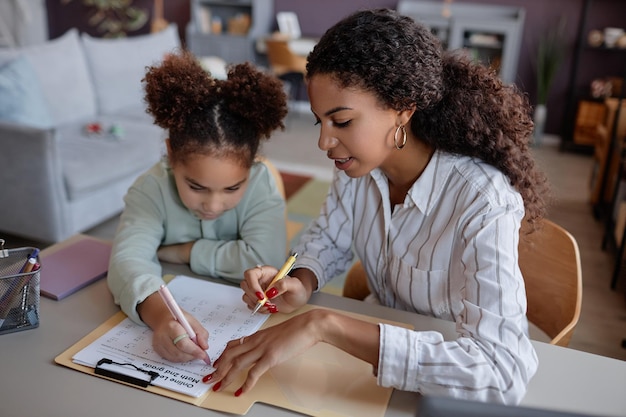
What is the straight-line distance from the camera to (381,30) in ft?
3.04

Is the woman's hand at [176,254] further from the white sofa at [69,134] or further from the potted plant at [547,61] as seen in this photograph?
the potted plant at [547,61]

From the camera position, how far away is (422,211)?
3.54 ft

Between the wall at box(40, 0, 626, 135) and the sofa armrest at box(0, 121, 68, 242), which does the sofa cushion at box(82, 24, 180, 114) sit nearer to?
the sofa armrest at box(0, 121, 68, 242)

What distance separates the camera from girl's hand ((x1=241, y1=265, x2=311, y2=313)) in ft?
3.30

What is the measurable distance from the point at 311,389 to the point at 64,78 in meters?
3.13

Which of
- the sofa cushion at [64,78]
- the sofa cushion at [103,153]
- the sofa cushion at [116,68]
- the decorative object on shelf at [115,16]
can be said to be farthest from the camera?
the decorative object on shelf at [115,16]

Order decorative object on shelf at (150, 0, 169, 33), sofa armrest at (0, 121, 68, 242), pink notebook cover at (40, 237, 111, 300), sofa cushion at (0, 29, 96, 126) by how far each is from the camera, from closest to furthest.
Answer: pink notebook cover at (40, 237, 111, 300)
sofa armrest at (0, 121, 68, 242)
sofa cushion at (0, 29, 96, 126)
decorative object on shelf at (150, 0, 169, 33)

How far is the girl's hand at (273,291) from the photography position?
1.01 metres

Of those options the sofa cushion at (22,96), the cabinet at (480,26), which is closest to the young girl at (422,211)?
the sofa cushion at (22,96)

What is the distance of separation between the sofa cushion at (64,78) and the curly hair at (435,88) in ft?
9.15

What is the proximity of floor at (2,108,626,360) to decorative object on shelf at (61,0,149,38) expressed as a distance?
7.09 feet

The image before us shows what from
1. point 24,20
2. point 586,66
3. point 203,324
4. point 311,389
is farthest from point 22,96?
point 586,66

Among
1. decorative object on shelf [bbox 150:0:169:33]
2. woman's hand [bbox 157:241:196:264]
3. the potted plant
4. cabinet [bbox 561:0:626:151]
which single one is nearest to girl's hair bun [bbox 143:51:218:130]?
woman's hand [bbox 157:241:196:264]

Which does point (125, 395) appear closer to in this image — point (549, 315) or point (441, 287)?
point (441, 287)
